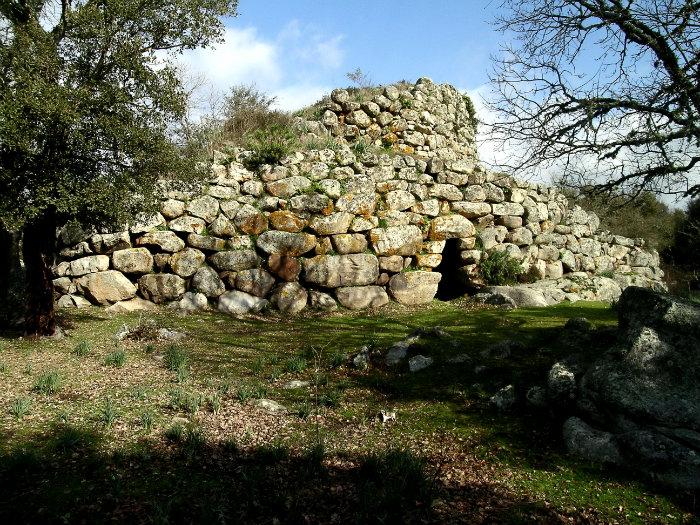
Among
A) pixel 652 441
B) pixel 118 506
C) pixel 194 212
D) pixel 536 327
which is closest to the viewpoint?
pixel 118 506

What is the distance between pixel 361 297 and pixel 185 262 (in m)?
5.07

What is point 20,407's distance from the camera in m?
6.24

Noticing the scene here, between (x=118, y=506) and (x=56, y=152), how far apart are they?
6.76 metres

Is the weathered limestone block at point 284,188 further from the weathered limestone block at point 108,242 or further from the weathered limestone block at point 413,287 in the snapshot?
the weathered limestone block at point 108,242

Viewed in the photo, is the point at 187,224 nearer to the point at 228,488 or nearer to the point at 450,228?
the point at 450,228

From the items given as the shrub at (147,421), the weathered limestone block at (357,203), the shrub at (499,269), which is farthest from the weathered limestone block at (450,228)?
the shrub at (147,421)

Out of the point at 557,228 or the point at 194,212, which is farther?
the point at 557,228

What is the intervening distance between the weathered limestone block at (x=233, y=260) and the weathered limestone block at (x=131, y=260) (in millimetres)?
1749

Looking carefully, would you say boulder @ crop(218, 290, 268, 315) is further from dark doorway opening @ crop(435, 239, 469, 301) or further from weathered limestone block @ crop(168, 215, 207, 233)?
dark doorway opening @ crop(435, 239, 469, 301)

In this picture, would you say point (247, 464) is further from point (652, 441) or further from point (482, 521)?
point (652, 441)

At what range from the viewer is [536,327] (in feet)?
37.4

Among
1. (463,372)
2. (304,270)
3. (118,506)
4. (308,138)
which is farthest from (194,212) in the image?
(118,506)

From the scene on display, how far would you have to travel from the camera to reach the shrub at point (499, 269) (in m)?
16.4

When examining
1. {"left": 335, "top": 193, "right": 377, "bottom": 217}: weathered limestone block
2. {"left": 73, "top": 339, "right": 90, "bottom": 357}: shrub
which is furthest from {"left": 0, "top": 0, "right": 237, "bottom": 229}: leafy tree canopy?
{"left": 335, "top": 193, "right": 377, "bottom": 217}: weathered limestone block
